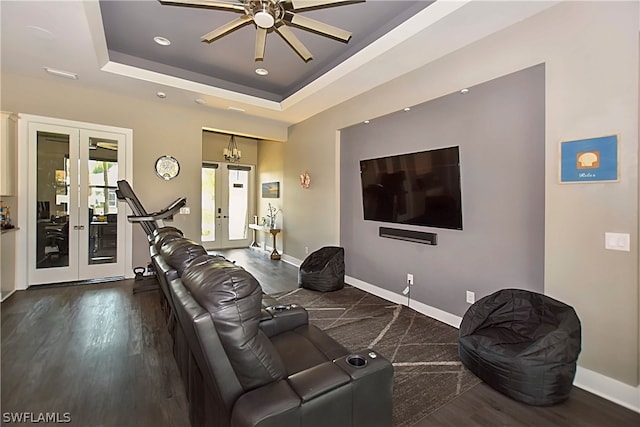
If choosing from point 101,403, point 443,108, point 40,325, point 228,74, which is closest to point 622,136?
point 443,108

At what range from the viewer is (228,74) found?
488cm

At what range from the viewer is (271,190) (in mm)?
7672

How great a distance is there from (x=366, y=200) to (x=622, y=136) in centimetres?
281

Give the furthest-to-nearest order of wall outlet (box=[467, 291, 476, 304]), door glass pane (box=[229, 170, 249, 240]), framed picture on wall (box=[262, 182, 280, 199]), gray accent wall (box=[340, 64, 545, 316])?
door glass pane (box=[229, 170, 249, 240]), framed picture on wall (box=[262, 182, 280, 199]), wall outlet (box=[467, 291, 476, 304]), gray accent wall (box=[340, 64, 545, 316])

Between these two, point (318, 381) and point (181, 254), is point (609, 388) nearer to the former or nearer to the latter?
point (318, 381)

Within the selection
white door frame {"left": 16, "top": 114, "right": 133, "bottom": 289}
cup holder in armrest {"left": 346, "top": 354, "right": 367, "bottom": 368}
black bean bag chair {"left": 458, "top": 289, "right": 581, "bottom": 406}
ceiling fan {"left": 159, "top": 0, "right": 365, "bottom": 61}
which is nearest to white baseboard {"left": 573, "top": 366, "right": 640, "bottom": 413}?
black bean bag chair {"left": 458, "top": 289, "right": 581, "bottom": 406}

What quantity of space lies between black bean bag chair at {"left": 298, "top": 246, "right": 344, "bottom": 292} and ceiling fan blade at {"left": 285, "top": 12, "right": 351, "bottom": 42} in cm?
306

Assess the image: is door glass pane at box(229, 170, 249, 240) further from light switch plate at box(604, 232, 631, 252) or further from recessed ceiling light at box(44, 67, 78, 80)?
light switch plate at box(604, 232, 631, 252)

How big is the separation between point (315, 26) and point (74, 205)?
4587 millimetres

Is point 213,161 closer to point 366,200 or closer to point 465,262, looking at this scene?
point 366,200

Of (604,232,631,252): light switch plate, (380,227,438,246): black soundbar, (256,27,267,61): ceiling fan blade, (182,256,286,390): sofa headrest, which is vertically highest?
(256,27,267,61): ceiling fan blade

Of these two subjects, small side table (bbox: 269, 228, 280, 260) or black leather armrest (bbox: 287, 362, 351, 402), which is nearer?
black leather armrest (bbox: 287, 362, 351, 402)

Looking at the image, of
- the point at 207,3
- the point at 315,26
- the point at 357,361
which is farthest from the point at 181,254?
the point at 315,26

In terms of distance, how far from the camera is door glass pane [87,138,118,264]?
189 inches
